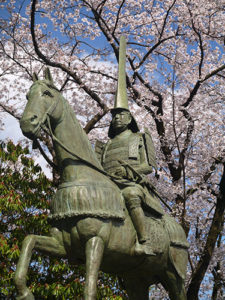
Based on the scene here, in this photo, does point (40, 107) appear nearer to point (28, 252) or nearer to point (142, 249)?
point (28, 252)

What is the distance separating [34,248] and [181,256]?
2567 millimetres

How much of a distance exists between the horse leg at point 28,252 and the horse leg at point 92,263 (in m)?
0.38

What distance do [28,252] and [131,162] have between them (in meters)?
2.10

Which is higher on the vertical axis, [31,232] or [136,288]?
[31,232]

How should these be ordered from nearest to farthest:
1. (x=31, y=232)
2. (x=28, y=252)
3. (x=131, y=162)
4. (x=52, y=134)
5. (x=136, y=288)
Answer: (x=28, y=252) < (x=52, y=134) < (x=131, y=162) < (x=136, y=288) < (x=31, y=232)

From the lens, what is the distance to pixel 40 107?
4.75m

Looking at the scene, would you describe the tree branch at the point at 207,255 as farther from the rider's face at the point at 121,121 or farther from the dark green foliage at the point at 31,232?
the rider's face at the point at 121,121

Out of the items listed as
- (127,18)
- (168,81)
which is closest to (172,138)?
(168,81)

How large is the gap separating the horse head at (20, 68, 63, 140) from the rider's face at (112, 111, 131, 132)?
136cm

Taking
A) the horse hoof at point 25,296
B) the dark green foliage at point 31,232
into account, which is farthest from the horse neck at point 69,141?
the dark green foliage at point 31,232

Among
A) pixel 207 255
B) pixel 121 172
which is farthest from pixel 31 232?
pixel 121 172

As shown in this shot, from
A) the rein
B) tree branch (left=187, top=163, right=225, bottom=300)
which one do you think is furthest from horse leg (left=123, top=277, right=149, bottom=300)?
tree branch (left=187, top=163, right=225, bottom=300)

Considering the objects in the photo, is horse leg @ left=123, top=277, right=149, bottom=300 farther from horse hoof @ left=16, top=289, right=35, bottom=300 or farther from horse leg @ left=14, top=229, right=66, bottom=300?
horse hoof @ left=16, top=289, right=35, bottom=300

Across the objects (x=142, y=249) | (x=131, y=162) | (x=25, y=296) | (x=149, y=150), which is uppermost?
(x=149, y=150)
